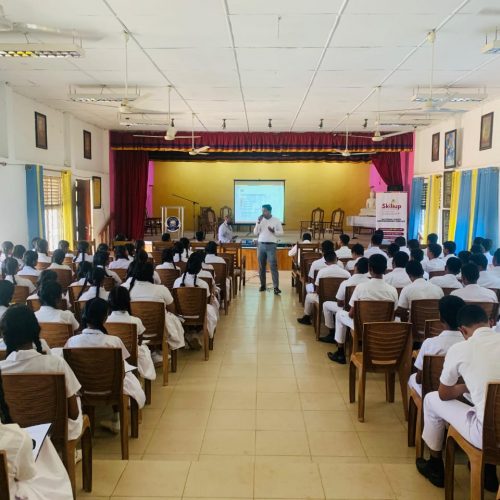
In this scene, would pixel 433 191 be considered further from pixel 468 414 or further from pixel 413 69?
pixel 468 414

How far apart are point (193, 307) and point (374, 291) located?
2029 mm

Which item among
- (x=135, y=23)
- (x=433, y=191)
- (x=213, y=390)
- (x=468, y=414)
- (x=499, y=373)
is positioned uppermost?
(x=135, y=23)

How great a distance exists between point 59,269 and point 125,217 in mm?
7260

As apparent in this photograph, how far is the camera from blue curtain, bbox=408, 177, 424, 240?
1196 centimetres

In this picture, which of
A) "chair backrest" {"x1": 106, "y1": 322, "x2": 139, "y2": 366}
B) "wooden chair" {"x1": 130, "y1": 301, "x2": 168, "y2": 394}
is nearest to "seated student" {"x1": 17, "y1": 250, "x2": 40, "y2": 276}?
"wooden chair" {"x1": 130, "y1": 301, "x2": 168, "y2": 394}

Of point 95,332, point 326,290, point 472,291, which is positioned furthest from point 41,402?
point 326,290

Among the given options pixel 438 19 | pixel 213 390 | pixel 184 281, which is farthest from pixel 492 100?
pixel 213 390

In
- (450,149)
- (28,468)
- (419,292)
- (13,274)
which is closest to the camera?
(28,468)

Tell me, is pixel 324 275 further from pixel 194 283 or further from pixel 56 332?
pixel 56 332

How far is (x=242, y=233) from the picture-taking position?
56.0ft

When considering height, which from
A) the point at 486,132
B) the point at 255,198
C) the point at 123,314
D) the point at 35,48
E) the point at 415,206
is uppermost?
the point at 35,48

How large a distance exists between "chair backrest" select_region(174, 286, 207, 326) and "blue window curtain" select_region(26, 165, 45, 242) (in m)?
4.11

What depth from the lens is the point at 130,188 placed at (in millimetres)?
13406

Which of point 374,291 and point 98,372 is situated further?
point 374,291
